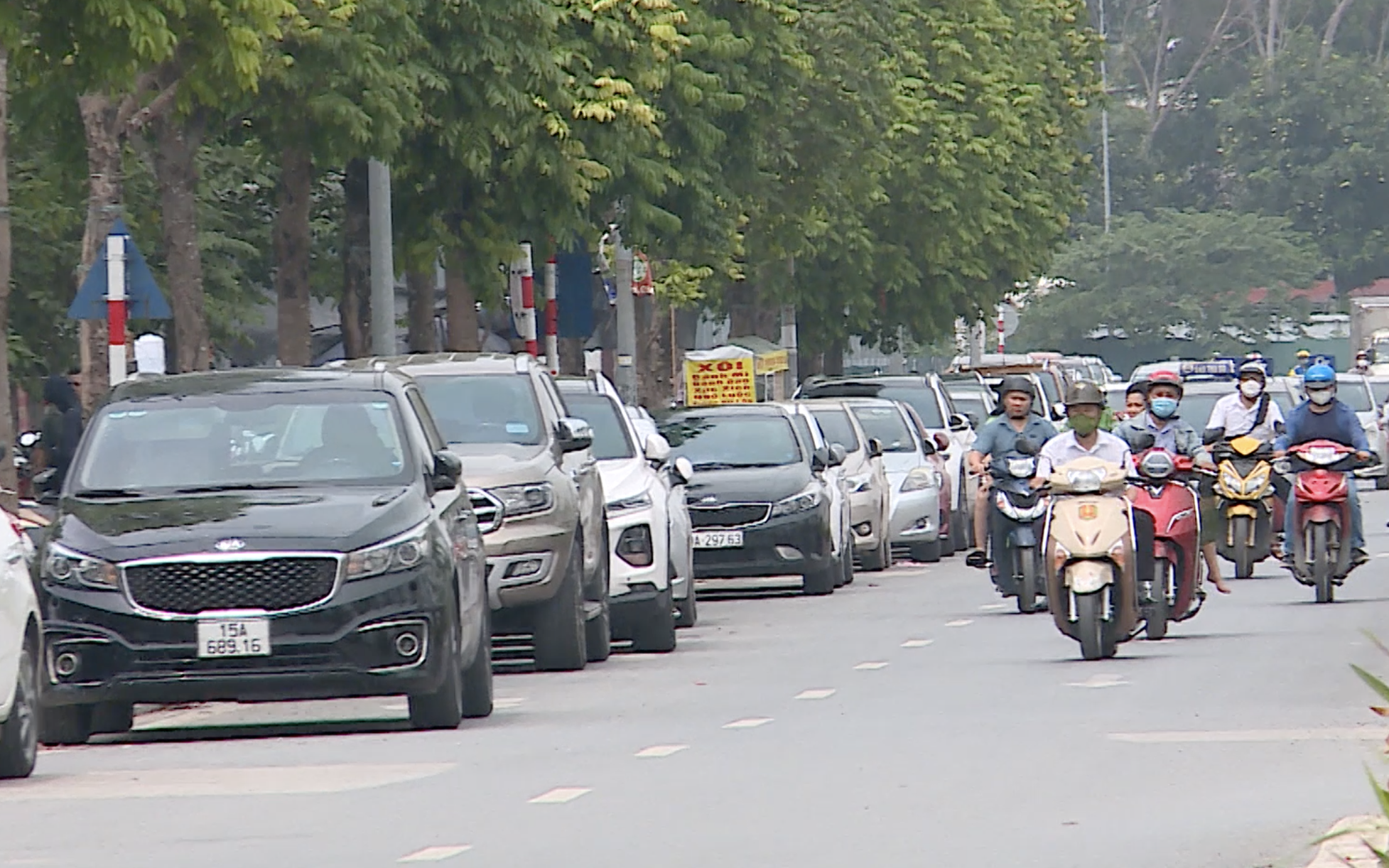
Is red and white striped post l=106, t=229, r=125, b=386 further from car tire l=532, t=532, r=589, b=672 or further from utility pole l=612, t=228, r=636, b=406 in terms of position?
utility pole l=612, t=228, r=636, b=406

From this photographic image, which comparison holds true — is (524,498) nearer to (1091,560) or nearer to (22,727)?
(1091,560)

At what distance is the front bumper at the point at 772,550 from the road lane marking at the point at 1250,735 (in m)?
13.4

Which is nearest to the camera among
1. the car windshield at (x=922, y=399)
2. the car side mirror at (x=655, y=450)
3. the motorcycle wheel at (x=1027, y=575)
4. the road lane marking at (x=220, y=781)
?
the road lane marking at (x=220, y=781)

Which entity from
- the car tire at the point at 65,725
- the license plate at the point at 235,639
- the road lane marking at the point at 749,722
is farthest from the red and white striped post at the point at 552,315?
the license plate at the point at 235,639

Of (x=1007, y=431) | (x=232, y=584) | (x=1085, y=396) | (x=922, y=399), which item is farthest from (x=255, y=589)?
(x=922, y=399)

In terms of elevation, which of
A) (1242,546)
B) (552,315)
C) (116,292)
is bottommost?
(1242,546)

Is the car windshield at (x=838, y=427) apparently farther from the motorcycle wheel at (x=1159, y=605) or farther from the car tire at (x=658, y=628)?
the motorcycle wheel at (x=1159, y=605)

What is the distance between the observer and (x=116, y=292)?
2200 centimetres

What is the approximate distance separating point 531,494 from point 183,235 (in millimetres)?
10224

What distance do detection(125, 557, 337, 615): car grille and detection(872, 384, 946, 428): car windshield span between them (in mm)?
23014

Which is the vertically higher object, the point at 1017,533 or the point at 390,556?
the point at 390,556

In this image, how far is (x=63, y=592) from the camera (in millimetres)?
14078

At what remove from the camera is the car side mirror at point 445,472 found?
48.9 feet

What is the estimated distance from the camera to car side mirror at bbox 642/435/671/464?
21.6m
